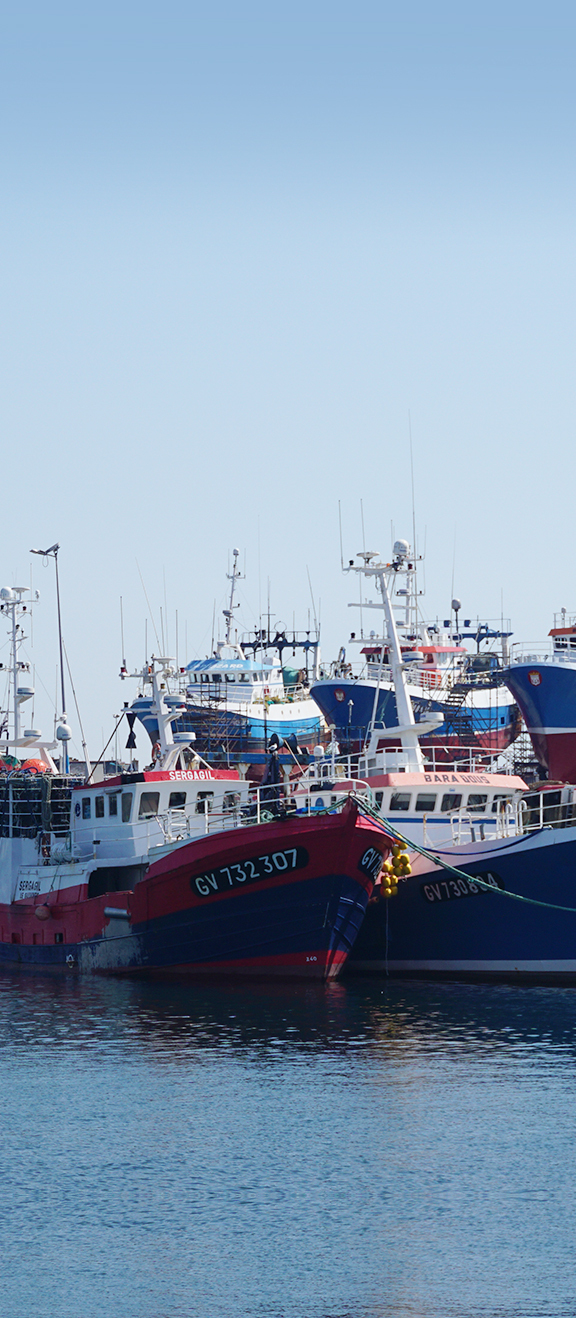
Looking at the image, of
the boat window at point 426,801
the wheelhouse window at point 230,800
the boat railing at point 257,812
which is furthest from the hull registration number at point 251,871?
the boat window at point 426,801

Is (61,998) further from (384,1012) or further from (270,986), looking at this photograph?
(384,1012)

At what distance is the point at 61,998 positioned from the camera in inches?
1401

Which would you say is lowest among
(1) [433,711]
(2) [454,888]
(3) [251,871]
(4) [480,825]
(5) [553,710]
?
(2) [454,888]

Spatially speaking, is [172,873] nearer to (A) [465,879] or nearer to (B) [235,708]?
(A) [465,879]

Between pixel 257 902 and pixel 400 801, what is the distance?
5.52 metres

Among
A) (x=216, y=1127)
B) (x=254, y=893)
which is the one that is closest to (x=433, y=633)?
(x=254, y=893)

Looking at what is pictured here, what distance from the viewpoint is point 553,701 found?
64.2m

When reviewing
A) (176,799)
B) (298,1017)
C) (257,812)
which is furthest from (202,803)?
(298,1017)

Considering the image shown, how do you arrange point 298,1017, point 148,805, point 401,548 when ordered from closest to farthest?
point 298,1017
point 148,805
point 401,548

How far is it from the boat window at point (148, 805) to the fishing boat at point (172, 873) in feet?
0.14

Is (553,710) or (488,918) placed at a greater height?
(553,710)

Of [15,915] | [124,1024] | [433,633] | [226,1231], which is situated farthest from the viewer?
[433,633]

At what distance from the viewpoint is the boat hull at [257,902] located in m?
34.0

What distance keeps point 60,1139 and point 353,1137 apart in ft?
15.1
